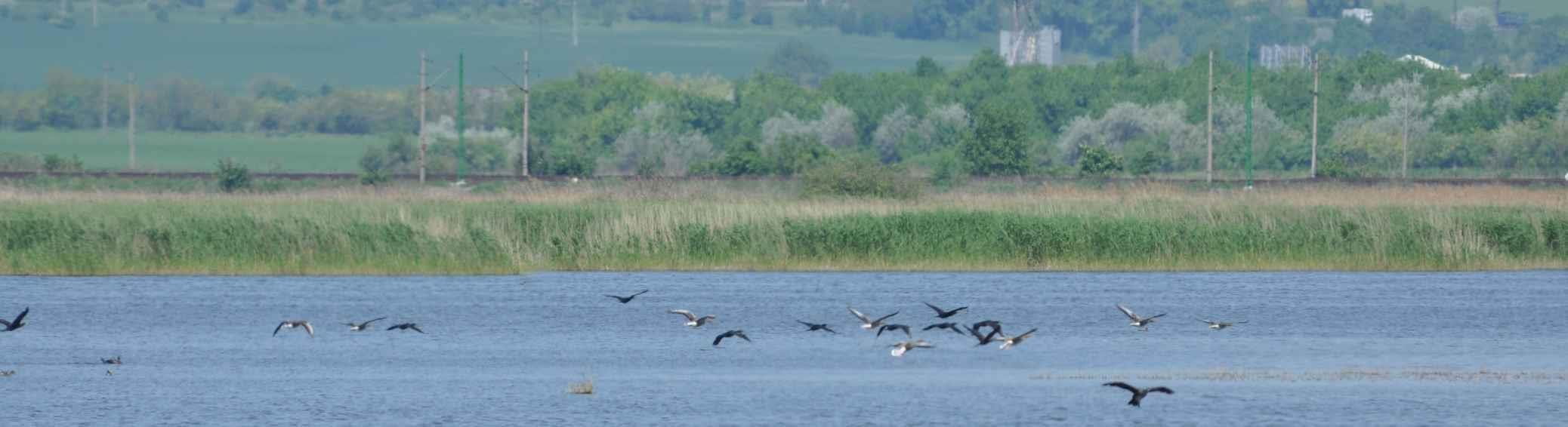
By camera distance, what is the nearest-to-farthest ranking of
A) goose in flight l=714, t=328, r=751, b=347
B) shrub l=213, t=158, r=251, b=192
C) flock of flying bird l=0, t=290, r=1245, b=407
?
1. goose in flight l=714, t=328, r=751, b=347
2. flock of flying bird l=0, t=290, r=1245, b=407
3. shrub l=213, t=158, r=251, b=192

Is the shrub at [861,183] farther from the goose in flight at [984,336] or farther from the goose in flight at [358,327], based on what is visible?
the goose in flight at [984,336]

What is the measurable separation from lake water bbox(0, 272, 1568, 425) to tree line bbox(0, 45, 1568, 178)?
109 feet

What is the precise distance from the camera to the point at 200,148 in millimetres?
153875

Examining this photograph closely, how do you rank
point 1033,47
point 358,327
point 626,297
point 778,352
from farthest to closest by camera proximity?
1. point 1033,47
2. point 626,297
3. point 358,327
4. point 778,352

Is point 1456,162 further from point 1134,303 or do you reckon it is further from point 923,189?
point 1134,303

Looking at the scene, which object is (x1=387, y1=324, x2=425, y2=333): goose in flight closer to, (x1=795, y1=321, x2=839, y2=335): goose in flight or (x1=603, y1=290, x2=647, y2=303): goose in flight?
(x1=603, y1=290, x2=647, y2=303): goose in flight

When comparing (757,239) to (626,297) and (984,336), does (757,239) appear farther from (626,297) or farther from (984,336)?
(984,336)

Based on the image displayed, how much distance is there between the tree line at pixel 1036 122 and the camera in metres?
81.2

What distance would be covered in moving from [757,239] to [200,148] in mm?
119911

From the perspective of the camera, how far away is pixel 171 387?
2503 centimetres

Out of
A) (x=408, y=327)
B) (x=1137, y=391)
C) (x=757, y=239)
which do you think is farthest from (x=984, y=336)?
(x=757, y=239)

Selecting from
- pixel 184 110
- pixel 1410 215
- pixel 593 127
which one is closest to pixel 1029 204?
pixel 1410 215

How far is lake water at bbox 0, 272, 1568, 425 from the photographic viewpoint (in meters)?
23.2

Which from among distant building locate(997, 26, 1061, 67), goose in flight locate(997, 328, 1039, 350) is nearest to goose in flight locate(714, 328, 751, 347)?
goose in flight locate(997, 328, 1039, 350)
